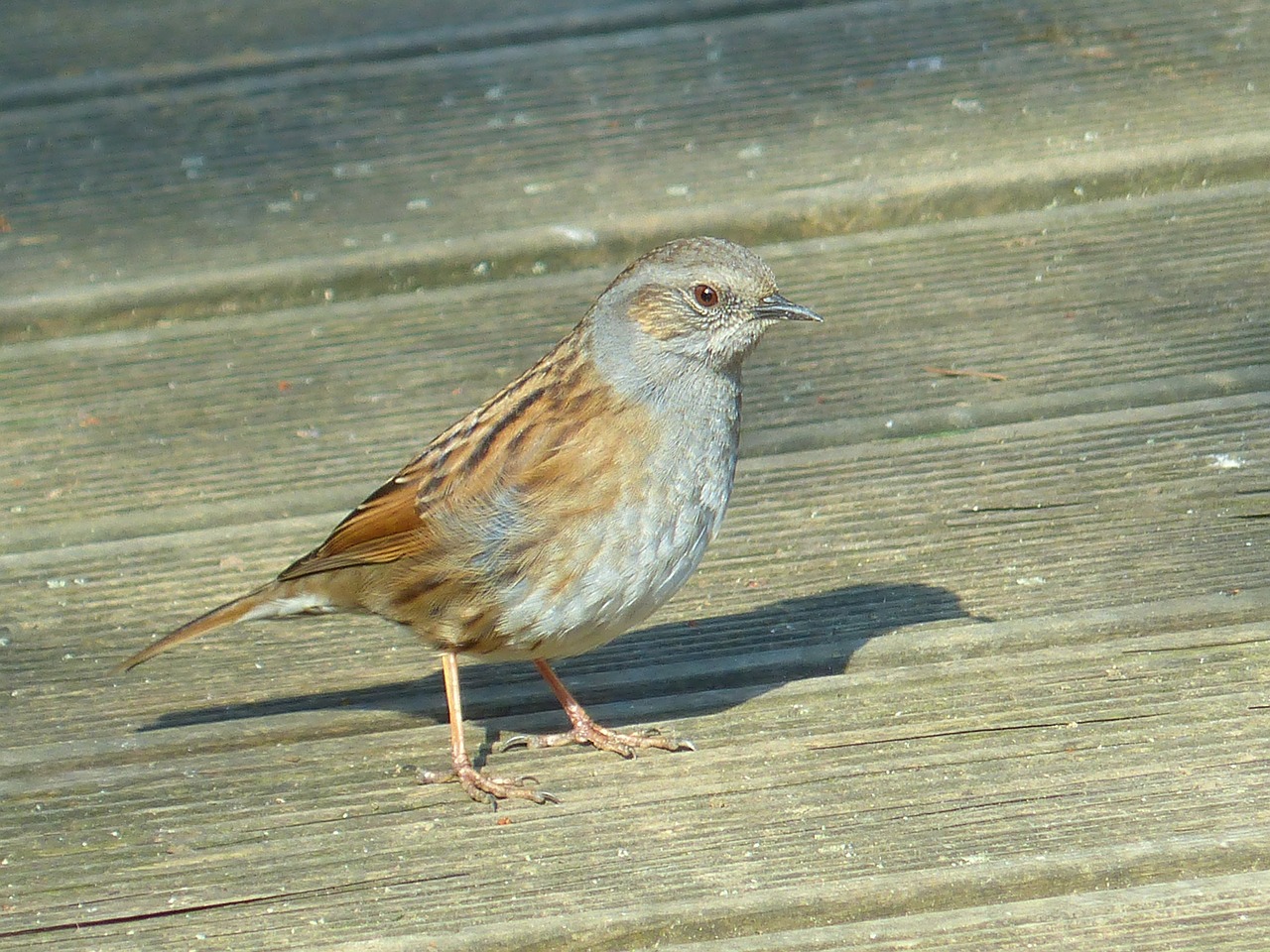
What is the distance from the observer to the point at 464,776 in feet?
8.26

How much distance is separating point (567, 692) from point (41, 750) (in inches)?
31.2

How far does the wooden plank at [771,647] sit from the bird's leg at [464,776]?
3cm

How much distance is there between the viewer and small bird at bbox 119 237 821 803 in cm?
273

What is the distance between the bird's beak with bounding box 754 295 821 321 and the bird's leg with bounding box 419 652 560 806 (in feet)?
2.59

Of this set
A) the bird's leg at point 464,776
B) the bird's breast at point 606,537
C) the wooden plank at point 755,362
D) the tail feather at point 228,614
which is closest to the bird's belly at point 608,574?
the bird's breast at point 606,537

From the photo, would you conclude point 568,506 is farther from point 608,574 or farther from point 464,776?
point 464,776

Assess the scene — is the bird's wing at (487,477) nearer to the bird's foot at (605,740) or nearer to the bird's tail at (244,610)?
the bird's tail at (244,610)

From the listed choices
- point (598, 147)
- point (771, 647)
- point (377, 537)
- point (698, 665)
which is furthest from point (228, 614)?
point (598, 147)

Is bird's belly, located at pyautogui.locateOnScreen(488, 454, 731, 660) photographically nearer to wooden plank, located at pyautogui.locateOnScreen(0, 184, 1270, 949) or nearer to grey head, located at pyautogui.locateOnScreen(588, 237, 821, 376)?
wooden plank, located at pyautogui.locateOnScreen(0, 184, 1270, 949)

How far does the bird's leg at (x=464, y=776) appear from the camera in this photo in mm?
2434

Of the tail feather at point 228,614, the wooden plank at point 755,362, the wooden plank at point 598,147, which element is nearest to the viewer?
the tail feather at point 228,614

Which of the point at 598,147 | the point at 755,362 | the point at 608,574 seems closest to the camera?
the point at 608,574

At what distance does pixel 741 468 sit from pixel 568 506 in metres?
0.62

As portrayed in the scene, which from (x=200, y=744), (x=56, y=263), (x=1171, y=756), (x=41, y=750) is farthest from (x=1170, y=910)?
(x=56, y=263)
